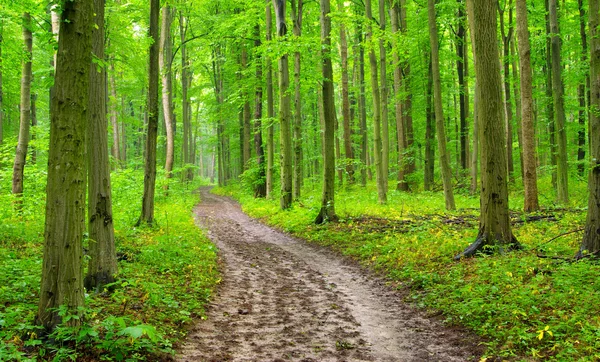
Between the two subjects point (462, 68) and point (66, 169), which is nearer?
point (66, 169)

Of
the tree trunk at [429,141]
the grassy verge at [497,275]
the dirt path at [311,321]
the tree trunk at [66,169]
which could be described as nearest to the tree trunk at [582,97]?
the tree trunk at [429,141]

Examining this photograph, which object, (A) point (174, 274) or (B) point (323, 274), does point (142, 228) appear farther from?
(B) point (323, 274)

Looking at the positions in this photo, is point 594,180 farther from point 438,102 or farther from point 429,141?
point 429,141

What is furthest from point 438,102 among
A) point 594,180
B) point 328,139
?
point 594,180

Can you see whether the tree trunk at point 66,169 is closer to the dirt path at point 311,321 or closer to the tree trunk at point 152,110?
the dirt path at point 311,321

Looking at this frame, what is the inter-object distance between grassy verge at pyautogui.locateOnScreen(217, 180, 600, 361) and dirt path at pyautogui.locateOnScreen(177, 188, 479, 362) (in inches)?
18.7

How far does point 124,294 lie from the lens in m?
5.45

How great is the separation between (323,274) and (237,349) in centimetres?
385

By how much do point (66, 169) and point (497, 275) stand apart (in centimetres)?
590

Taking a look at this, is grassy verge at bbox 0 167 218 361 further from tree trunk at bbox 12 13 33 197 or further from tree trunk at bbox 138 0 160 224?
tree trunk at bbox 138 0 160 224

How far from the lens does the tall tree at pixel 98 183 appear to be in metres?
5.46


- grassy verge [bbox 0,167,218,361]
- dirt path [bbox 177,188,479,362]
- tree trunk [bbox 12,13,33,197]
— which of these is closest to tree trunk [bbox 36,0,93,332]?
grassy verge [bbox 0,167,218,361]

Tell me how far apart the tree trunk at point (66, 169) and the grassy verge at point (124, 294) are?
0.95ft

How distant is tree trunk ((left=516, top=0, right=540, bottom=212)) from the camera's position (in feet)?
34.8
